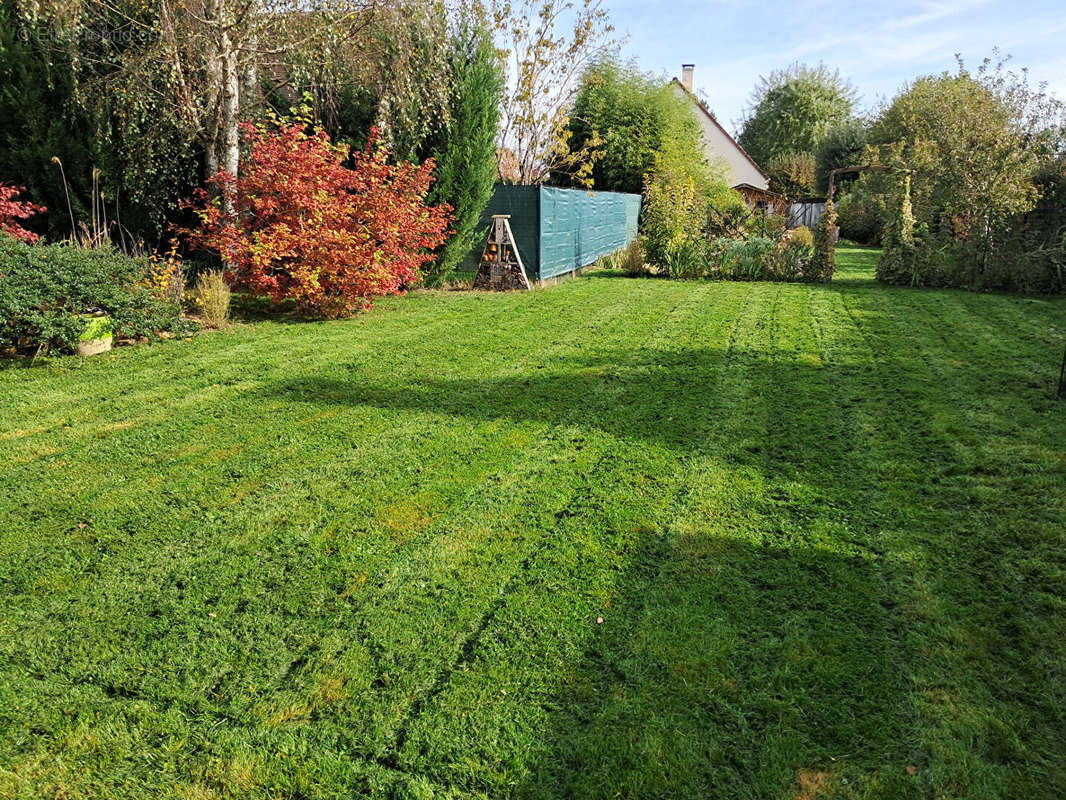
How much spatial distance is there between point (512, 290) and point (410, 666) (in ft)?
33.7

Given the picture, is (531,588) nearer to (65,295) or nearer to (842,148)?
(65,295)

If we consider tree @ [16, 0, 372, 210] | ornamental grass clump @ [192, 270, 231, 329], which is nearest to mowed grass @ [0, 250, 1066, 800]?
ornamental grass clump @ [192, 270, 231, 329]

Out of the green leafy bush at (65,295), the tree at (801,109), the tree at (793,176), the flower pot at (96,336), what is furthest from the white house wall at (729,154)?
the flower pot at (96,336)

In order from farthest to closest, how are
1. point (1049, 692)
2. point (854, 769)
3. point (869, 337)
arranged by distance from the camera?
point (869, 337)
point (1049, 692)
point (854, 769)

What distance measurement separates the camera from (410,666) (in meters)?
2.43

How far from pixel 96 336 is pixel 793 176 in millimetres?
34397

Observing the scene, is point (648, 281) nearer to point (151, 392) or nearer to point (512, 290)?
point (512, 290)

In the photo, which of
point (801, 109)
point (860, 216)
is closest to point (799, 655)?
point (860, 216)

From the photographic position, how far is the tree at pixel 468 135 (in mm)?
11219

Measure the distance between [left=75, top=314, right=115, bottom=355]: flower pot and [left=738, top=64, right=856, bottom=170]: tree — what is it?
4387 centimetres

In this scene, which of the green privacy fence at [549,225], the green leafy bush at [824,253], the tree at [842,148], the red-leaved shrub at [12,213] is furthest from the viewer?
the tree at [842,148]

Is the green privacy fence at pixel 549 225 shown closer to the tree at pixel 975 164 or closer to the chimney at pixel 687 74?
the tree at pixel 975 164

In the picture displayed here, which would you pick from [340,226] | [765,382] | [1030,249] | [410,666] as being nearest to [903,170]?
[1030,249]

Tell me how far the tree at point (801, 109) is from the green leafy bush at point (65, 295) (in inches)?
1711
